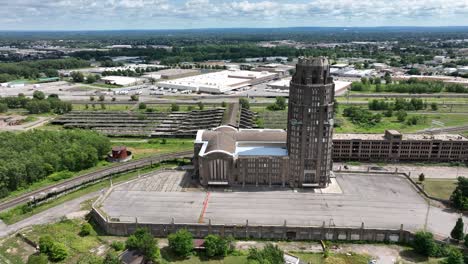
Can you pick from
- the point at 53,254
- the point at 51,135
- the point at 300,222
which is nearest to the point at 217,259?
the point at 300,222

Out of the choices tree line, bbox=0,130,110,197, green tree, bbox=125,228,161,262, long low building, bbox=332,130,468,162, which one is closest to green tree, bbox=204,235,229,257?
green tree, bbox=125,228,161,262

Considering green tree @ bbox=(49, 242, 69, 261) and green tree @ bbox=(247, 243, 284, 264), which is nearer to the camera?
green tree @ bbox=(247, 243, 284, 264)

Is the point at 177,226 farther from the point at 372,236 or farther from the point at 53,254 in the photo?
the point at 372,236

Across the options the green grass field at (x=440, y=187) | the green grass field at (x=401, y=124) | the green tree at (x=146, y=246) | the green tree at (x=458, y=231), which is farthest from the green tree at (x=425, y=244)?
the green grass field at (x=401, y=124)

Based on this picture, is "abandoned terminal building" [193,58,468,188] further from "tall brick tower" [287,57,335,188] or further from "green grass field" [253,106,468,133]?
"green grass field" [253,106,468,133]

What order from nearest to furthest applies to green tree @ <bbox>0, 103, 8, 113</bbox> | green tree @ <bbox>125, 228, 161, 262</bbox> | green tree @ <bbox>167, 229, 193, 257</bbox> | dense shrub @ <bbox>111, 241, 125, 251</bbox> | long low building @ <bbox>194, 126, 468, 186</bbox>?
1. green tree @ <bbox>125, 228, 161, 262</bbox>
2. green tree @ <bbox>167, 229, 193, 257</bbox>
3. dense shrub @ <bbox>111, 241, 125, 251</bbox>
4. long low building @ <bbox>194, 126, 468, 186</bbox>
5. green tree @ <bbox>0, 103, 8, 113</bbox>
